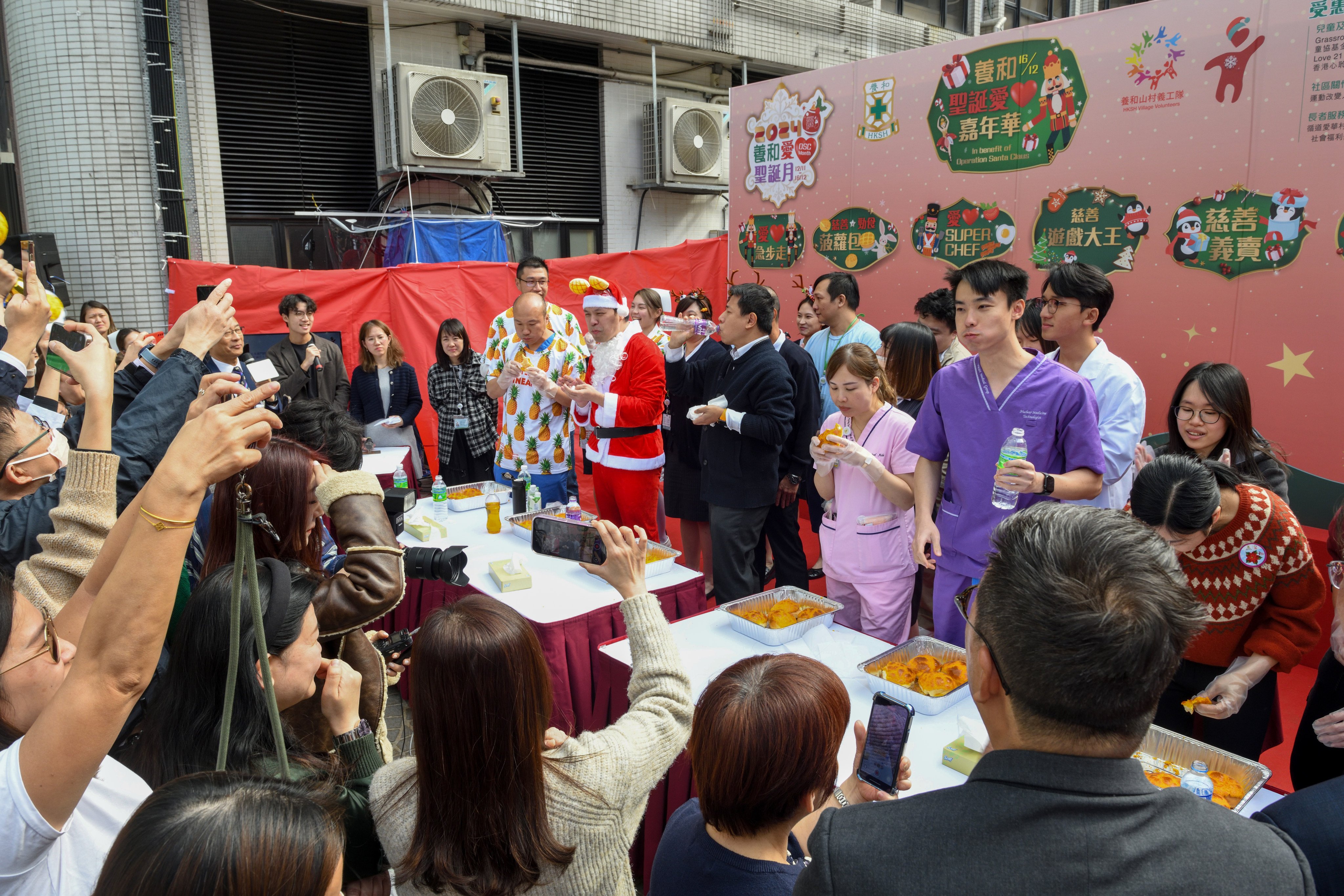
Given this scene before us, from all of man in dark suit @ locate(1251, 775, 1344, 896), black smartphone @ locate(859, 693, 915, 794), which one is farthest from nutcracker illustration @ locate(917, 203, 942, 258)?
man in dark suit @ locate(1251, 775, 1344, 896)

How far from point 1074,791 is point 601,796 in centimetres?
79

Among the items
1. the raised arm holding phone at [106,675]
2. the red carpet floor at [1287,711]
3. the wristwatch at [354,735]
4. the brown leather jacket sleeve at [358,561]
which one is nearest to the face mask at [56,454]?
the brown leather jacket sleeve at [358,561]

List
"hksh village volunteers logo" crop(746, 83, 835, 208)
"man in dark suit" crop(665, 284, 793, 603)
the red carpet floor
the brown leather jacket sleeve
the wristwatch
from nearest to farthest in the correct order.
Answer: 1. the wristwatch
2. the brown leather jacket sleeve
3. the red carpet floor
4. "man in dark suit" crop(665, 284, 793, 603)
5. "hksh village volunteers logo" crop(746, 83, 835, 208)

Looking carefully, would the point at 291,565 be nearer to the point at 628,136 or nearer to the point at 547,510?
the point at 547,510

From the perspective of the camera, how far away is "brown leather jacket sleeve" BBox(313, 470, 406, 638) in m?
1.79

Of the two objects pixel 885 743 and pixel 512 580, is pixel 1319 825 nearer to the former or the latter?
pixel 885 743

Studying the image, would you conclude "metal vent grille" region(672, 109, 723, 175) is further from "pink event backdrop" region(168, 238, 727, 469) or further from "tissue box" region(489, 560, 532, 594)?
"tissue box" region(489, 560, 532, 594)

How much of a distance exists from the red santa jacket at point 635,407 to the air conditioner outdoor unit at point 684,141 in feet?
20.0

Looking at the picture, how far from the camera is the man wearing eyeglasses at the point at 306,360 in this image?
17.0 ft

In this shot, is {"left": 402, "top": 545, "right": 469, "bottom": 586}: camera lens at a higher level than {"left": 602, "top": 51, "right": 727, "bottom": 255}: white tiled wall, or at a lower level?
lower

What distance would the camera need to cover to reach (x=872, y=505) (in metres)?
3.12

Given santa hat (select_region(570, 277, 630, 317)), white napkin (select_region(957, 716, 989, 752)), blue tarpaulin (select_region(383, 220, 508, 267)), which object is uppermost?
blue tarpaulin (select_region(383, 220, 508, 267))

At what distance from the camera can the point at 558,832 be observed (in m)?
1.33

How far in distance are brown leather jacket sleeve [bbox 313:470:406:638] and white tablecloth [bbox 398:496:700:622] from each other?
A: 0.71 m
